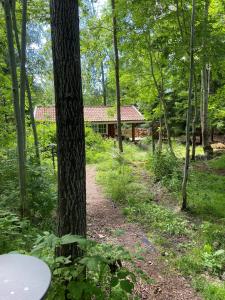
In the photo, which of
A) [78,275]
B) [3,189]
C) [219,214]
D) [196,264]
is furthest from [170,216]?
[78,275]

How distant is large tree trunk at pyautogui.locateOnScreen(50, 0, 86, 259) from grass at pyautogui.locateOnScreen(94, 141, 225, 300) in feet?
6.26

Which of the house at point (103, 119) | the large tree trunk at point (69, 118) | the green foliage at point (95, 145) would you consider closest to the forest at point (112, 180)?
the large tree trunk at point (69, 118)

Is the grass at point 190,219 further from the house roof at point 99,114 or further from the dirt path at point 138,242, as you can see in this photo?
the house roof at point 99,114

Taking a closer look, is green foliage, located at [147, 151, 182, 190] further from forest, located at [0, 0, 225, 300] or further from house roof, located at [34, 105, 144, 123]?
house roof, located at [34, 105, 144, 123]

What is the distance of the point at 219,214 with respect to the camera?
5.55 metres

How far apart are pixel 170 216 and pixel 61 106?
3.75m

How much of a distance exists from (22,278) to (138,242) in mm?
2974

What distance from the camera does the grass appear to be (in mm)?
3682

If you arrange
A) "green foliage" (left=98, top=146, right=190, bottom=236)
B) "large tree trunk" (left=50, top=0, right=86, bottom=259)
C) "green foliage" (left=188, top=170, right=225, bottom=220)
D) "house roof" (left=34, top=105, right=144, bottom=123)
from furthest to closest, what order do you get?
"house roof" (left=34, top=105, right=144, bottom=123) → "green foliage" (left=188, top=170, right=225, bottom=220) → "green foliage" (left=98, top=146, right=190, bottom=236) → "large tree trunk" (left=50, top=0, right=86, bottom=259)

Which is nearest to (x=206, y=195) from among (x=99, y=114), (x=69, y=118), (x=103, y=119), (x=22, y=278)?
(x=69, y=118)

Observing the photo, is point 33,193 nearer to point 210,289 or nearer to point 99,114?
point 210,289

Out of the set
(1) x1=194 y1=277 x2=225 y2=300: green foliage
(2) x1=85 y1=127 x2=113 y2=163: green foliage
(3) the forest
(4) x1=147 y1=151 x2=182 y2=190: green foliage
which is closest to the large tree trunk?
(3) the forest

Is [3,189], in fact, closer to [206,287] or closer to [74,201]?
[74,201]

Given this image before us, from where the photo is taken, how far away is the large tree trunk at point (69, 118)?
2244 millimetres
